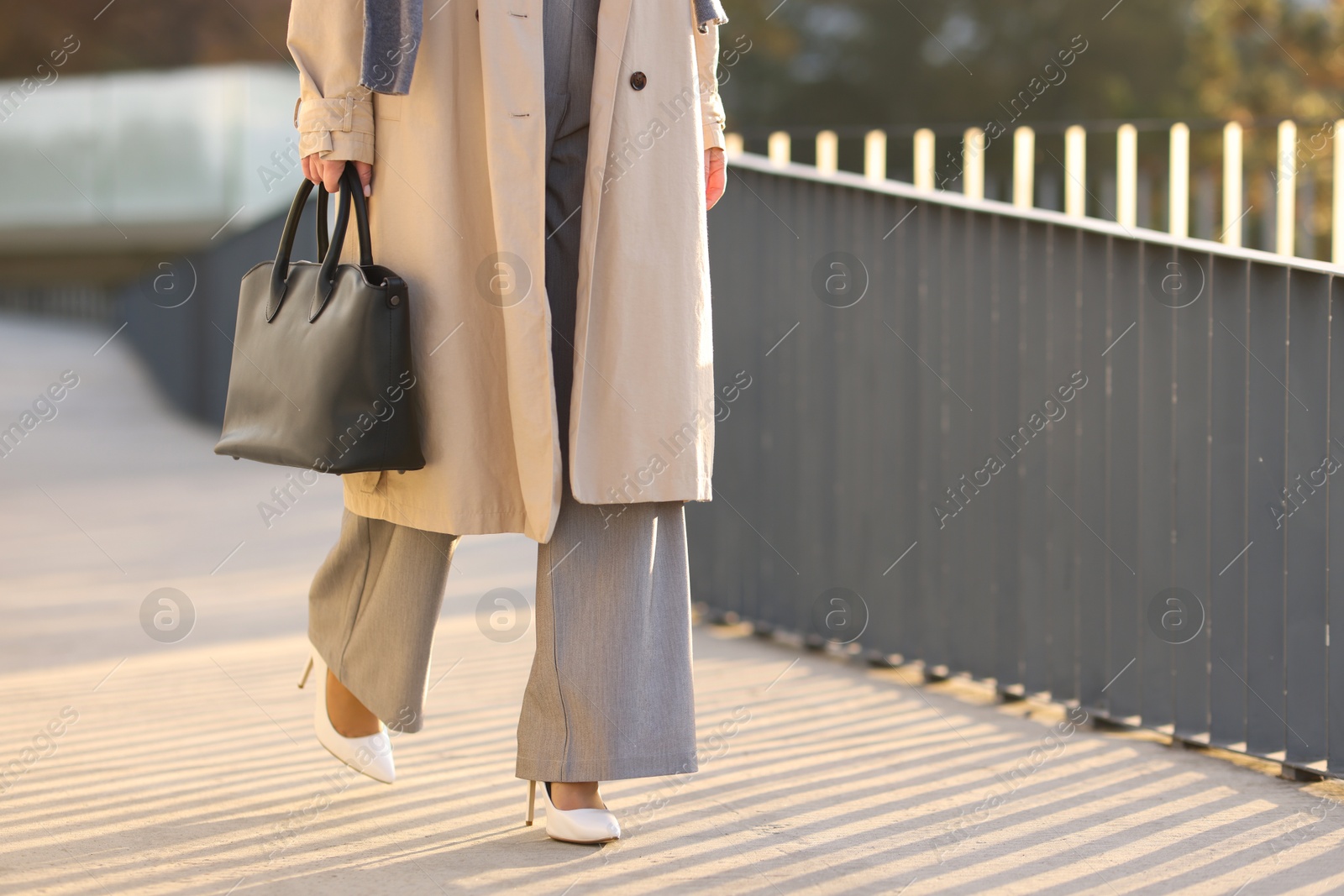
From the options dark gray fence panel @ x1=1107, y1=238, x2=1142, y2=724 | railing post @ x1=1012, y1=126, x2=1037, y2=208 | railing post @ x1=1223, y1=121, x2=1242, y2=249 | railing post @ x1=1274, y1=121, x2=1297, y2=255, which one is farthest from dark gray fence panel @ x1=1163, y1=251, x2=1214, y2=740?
railing post @ x1=1012, y1=126, x2=1037, y2=208

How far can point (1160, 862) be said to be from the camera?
2.51m

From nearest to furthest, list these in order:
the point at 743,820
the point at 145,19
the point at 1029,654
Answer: the point at 743,820 < the point at 1029,654 < the point at 145,19

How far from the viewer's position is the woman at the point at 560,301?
251cm

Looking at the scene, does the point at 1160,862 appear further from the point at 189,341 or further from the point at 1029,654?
the point at 189,341

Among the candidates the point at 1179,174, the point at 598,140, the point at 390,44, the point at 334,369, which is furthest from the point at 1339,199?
the point at 334,369

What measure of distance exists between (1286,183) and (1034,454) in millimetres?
2061

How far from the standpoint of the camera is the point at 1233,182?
5.10 metres

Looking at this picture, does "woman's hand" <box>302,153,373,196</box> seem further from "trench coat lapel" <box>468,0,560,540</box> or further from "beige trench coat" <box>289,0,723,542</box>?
Result: "trench coat lapel" <box>468,0,560,540</box>

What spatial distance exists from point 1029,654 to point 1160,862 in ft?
3.60

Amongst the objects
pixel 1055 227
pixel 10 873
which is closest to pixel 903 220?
pixel 1055 227

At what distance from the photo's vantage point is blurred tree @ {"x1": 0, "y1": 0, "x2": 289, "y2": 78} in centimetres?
2536

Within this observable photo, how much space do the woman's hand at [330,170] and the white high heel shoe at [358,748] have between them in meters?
0.98

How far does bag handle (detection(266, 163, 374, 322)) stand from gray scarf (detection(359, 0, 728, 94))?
0.71ft

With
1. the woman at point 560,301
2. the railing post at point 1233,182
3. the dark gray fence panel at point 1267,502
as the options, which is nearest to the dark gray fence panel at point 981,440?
the dark gray fence panel at point 1267,502
